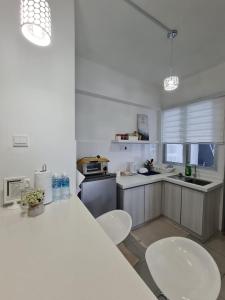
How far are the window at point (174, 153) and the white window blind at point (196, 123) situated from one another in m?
0.13

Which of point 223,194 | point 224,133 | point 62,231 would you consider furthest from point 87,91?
point 223,194

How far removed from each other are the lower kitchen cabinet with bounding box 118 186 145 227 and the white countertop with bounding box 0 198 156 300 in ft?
4.37

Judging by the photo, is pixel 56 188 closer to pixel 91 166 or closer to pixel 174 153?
pixel 91 166

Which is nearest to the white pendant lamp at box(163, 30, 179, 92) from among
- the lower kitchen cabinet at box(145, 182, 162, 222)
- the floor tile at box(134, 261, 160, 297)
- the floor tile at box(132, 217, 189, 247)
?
the lower kitchen cabinet at box(145, 182, 162, 222)

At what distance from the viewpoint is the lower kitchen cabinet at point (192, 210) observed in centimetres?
211

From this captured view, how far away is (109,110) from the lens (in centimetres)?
272

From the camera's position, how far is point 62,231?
0.88 meters

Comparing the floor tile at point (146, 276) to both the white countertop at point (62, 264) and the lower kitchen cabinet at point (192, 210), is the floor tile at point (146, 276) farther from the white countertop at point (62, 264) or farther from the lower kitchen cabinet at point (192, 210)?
the lower kitchen cabinet at point (192, 210)

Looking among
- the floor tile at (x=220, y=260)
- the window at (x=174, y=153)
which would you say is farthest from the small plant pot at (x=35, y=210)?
the window at (x=174, y=153)

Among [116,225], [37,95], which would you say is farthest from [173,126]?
[37,95]

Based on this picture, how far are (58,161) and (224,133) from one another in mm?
2477

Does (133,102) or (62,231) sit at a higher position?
(133,102)

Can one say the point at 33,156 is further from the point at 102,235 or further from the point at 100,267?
the point at 100,267

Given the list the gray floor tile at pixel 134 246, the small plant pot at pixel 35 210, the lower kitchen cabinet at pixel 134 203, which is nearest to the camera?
the small plant pot at pixel 35 210
